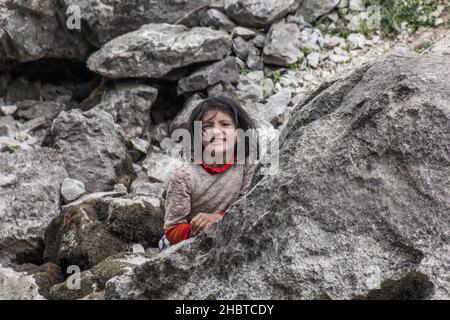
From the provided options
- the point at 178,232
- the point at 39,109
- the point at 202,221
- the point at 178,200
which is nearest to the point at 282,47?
the point at 39,109

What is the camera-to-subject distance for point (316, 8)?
34.1 feet

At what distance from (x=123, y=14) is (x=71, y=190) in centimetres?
392

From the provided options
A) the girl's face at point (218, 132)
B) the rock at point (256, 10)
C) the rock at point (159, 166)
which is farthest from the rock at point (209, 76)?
the girl's face at point (218, 132)

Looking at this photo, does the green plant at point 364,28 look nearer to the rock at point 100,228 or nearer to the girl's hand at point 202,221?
the rock at point 100,228

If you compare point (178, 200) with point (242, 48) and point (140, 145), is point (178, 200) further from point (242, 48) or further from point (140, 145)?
point (242, 48)

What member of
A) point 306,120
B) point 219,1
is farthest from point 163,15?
point 306,120

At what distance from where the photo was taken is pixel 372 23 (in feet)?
32.9

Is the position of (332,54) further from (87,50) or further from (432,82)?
(432,82)

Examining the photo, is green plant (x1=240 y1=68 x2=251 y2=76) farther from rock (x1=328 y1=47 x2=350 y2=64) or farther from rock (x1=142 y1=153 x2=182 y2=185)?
rock (x1=142 y1=153 x2=182 y2=185)

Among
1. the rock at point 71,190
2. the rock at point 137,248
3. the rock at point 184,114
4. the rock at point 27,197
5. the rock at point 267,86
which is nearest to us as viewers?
Answer: the rock at point 137,248

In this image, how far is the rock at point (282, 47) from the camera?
9719mm

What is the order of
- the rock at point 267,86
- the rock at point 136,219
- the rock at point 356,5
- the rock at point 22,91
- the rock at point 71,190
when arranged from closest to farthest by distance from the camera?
the rock at point 136,219
the rock at point 71,190
the rock at point 267,86
the rock at point 356,5
the rock at point 22,91

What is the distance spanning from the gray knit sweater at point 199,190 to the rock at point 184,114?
4212 millimetres

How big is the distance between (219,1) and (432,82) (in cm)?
737
